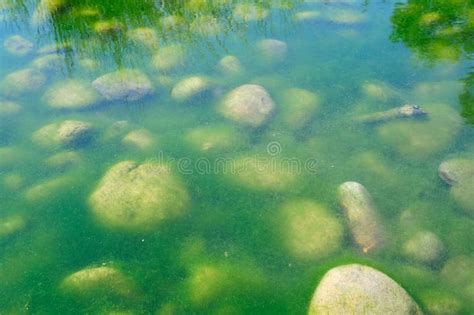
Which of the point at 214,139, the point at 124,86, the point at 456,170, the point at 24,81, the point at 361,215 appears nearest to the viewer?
the point at 361,215

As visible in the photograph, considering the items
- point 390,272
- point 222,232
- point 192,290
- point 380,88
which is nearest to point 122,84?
point 222,232

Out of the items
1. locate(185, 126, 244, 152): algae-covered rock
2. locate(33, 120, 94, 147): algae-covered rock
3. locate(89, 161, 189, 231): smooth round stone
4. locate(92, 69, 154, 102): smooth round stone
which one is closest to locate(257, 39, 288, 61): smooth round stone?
locate(185, 126, 244, 152): algae-covered rock

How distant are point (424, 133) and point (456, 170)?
2.55ft

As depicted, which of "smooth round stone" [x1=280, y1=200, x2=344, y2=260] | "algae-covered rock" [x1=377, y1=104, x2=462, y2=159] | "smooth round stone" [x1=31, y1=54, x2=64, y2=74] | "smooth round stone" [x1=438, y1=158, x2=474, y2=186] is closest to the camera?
"smooth round stone" [x1=280, y1=200, x2=344, y2=260]

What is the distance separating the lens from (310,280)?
3779 mm

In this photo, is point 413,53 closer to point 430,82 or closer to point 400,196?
point 430,82

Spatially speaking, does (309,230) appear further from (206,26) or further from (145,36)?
(145,36)

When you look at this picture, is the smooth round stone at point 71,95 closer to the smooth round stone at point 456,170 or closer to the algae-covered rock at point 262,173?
the algae-covered rock at point 262,173

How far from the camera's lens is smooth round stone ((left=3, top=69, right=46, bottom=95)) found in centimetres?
594

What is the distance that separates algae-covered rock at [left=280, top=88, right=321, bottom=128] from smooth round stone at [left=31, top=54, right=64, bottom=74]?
344 centimetres

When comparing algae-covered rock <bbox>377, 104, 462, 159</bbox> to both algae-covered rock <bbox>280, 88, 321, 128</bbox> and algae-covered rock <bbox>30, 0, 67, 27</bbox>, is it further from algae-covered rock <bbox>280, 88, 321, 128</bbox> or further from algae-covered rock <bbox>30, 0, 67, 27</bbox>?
algae-covered rock <bbox>30, 0, 67, 27</bbox>

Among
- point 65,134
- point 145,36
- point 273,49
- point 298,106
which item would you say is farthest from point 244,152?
point 145,36

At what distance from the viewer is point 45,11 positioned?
22.8 ft

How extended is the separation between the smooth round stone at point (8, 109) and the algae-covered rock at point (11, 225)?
6.00 ft
